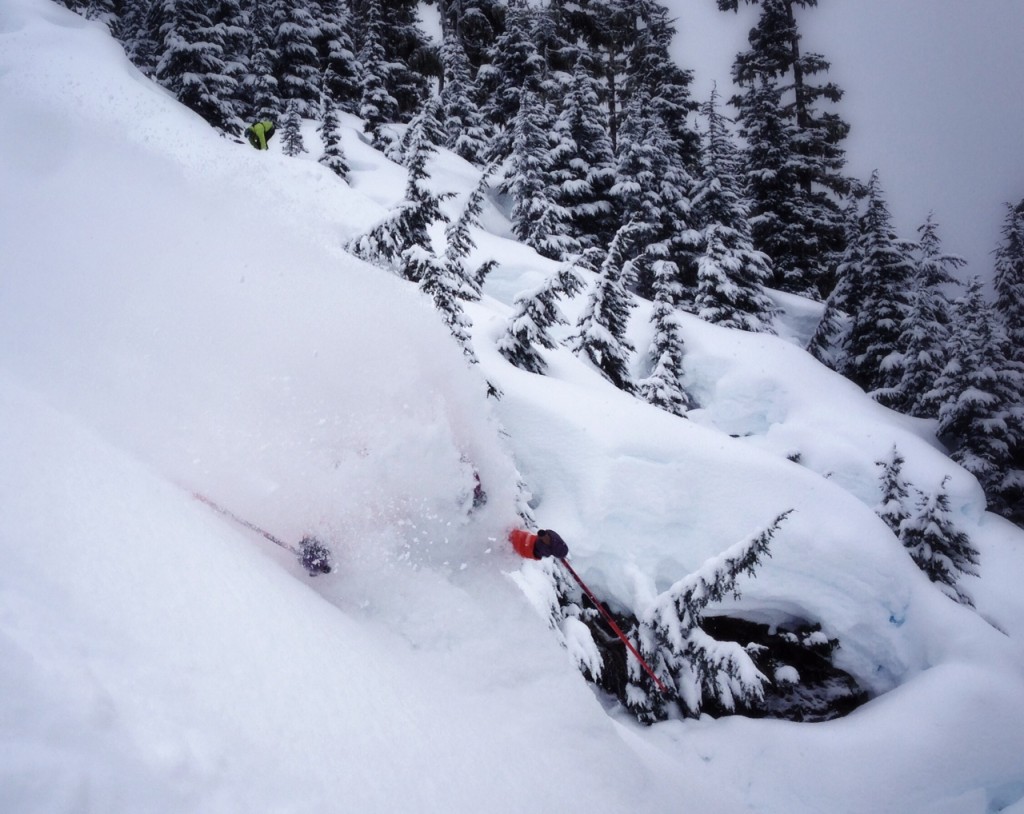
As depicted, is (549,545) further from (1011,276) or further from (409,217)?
(1011,276)

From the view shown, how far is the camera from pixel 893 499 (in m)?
9.73

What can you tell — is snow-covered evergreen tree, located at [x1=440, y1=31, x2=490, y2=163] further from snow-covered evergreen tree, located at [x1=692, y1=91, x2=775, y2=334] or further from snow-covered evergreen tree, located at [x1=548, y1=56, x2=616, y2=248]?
snow-covered evergreen tree, located at [x1=692, y1=91, x2=775, y2=334]

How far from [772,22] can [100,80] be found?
2923 cm

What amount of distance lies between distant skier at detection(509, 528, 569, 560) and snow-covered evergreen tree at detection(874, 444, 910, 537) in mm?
9068

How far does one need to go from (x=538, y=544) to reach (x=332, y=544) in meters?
1.40

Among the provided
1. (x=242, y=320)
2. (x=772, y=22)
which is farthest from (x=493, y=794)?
(x=772, y=22)

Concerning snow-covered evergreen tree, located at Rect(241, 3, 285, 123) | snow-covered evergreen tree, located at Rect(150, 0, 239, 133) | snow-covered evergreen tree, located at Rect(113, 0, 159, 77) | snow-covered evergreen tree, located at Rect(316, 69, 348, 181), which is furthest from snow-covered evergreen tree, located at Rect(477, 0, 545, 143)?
snow-covered evergreen tree, located at Rect(113, 0, 159, 77)

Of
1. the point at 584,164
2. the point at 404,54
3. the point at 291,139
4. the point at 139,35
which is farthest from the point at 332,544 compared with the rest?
the point at 139,35

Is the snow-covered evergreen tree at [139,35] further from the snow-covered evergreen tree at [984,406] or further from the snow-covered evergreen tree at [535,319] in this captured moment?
the snow-covered evergreen tree at [984,406]

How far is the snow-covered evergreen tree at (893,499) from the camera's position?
9508 millimetres

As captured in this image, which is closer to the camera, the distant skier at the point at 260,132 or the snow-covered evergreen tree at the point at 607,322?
the snow-covered evergreen tree at the point at 607,322

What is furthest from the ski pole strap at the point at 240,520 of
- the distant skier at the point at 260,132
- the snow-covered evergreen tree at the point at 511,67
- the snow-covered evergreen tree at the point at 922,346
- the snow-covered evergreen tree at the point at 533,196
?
the snow-covered evergreen tree at the point at 511,67

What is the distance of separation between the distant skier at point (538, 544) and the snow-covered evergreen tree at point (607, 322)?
19.0 ft

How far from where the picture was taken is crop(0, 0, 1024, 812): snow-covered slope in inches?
57.3
